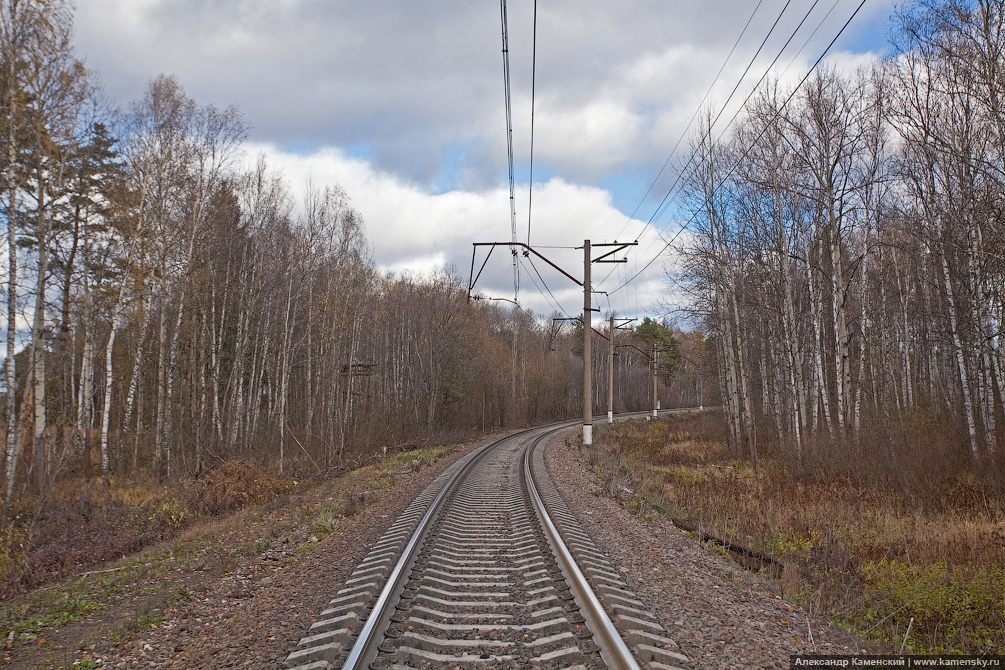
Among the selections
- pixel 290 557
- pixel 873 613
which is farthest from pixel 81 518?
pixel 873 613

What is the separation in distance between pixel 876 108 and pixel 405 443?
23.4 metres

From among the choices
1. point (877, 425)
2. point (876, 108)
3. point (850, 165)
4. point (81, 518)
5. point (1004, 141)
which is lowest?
point (81, 518)

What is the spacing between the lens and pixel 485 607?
514 centimetres

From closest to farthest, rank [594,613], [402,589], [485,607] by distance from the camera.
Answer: [594,613], [485,607], [402,589]

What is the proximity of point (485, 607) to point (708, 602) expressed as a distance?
2.15m

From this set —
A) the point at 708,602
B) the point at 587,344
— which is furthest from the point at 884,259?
the point at 708,602

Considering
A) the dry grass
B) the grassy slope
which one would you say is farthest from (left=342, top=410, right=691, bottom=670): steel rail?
the dry grass

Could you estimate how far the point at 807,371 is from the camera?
2289 cm

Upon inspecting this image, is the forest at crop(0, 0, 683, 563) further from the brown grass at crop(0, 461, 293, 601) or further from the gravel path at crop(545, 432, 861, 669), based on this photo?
the gravel path at crop(545, 432, 861, 669)

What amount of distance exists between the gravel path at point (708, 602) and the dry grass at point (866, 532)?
0.65m

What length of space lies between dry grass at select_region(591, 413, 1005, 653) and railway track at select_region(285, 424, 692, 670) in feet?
7.84

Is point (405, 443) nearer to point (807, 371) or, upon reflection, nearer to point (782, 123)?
point (807, 371)

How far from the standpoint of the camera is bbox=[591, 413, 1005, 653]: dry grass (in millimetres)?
6008

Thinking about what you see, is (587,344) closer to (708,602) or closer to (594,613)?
(708,602)
